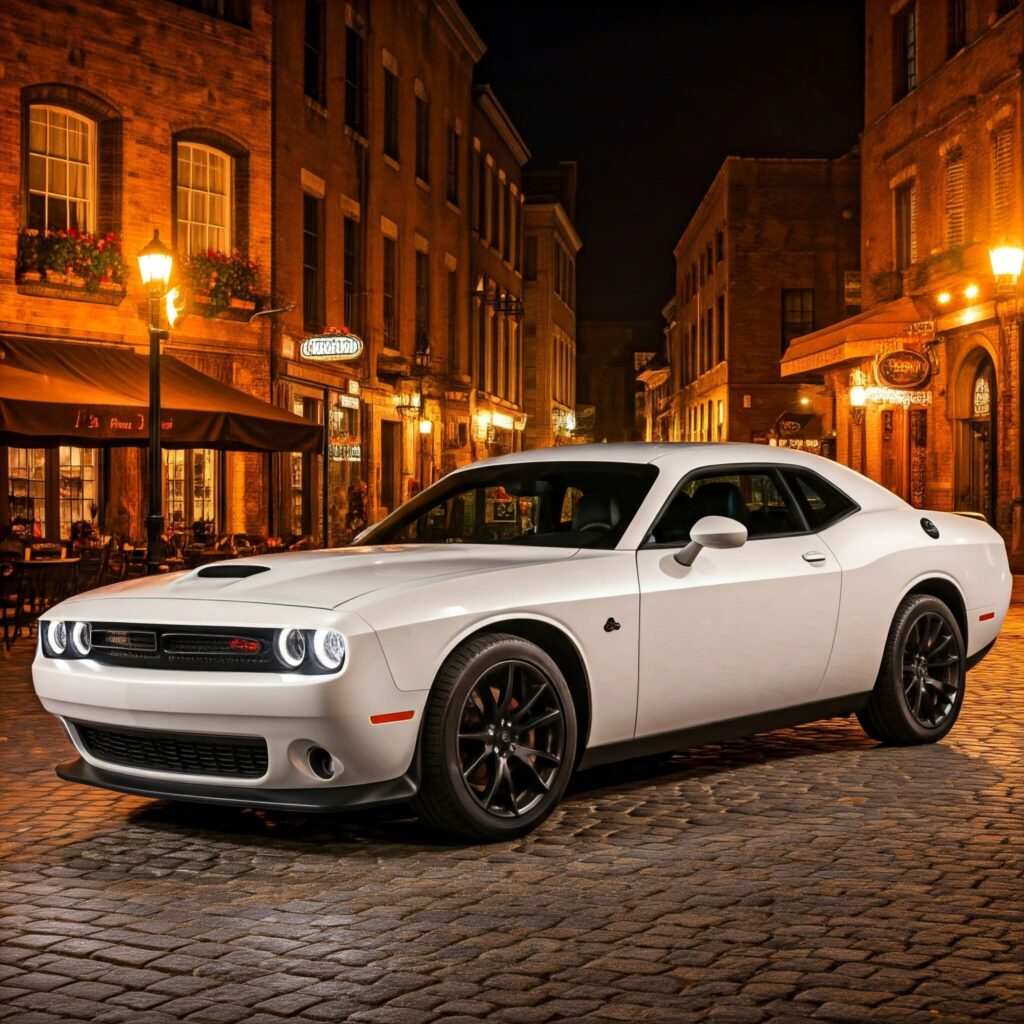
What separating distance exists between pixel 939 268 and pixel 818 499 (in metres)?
22.7

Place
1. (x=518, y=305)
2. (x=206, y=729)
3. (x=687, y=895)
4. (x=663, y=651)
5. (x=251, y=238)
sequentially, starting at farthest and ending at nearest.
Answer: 1. (x=518, y=305)
2. (x=251, y=238)
3. (x=663, y=651)
4. (x=206, y=729)
5. (x=687, y=895)

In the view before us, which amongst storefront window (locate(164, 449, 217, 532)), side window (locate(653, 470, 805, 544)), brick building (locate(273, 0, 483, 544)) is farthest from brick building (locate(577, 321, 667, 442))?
side window (locate(653, 470, 805, 544))

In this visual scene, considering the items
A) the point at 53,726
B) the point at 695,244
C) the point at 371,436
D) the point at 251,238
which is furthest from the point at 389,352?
the point at 695,244

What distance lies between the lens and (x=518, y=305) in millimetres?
51031

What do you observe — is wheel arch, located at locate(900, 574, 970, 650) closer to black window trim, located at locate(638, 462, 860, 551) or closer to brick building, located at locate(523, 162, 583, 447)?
black window trim, located at locate(638, 462, 860, 551)

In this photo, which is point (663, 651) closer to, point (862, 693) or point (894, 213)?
point (862, 693)

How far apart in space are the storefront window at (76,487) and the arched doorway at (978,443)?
1517 cm

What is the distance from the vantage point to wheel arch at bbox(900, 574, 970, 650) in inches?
329

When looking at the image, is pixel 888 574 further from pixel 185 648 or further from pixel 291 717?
pixel 185 648

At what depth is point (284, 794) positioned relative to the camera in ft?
19.1

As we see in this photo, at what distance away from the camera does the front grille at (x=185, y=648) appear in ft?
19.0

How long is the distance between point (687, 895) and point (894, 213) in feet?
99.2

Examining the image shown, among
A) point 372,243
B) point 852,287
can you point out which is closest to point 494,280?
point 852,287

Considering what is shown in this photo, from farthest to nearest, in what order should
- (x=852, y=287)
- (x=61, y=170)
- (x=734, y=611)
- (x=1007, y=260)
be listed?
(x=852, y=287) → (x=61, y=170) → (x=1007, y=260) → (x=734, y=611)
